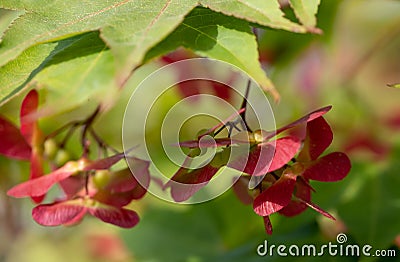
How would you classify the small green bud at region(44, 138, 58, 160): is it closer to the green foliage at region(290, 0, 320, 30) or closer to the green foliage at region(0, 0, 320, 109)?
the green foliage at region(0, 0, 320, 109)

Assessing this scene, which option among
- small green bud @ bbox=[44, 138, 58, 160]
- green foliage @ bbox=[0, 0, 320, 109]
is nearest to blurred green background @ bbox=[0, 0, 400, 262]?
green foliage @ bbox=[0, 0, 320, 109]

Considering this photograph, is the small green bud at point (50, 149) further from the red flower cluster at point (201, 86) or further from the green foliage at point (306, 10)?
the red flower cluster at point (201, 86)

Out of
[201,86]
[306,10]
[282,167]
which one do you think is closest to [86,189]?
[282,167]

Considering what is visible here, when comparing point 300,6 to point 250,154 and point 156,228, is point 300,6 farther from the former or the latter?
point 156,228

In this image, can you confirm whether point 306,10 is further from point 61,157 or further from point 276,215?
point 276,215

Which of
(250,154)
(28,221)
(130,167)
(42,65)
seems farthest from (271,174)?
(28,221)
